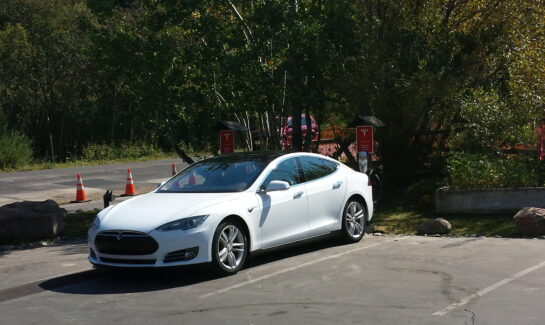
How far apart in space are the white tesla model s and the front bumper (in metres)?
0.01

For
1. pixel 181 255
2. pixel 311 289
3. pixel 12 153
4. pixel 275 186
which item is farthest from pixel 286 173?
pixel 12 153

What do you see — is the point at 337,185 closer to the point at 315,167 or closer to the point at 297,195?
the point at 315,167

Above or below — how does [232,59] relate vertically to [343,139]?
above

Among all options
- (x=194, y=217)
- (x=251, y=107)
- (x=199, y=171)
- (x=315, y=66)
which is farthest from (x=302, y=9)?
(x=194, y=217)

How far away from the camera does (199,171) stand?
9719 mm

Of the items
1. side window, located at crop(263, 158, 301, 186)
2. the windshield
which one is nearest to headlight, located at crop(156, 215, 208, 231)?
the windshield

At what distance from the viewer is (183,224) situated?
319 inches

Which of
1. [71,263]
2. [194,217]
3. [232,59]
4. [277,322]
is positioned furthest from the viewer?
[232,59]

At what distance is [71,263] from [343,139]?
24.2 feet

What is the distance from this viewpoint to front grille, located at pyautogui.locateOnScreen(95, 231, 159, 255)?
26.3 feet

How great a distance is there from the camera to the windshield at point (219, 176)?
9156mm

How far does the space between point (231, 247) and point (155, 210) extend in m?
0.97

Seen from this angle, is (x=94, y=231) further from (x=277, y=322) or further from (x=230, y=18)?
(x=230, y=18)

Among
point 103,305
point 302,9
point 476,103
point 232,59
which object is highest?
point 302,9
